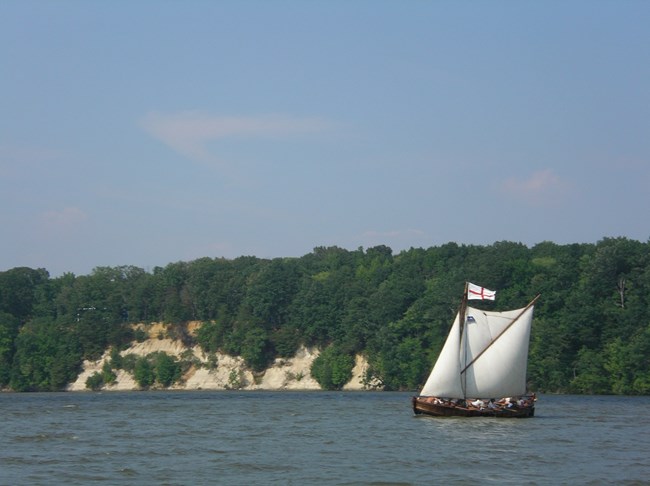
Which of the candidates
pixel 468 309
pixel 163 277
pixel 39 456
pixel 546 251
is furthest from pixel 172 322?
pixel 39 456

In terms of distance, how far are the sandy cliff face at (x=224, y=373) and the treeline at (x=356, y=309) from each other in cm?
161

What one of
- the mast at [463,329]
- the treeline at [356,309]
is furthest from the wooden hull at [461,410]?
the treeline at [356,309]

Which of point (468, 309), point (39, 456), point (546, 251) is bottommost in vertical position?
point (39, 456)

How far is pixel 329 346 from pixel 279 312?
1359 cm

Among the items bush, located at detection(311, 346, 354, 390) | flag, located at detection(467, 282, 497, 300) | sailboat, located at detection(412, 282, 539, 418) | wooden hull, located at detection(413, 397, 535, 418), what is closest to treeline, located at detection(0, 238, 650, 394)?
bush, located at detection(311, 346, 354, 390)

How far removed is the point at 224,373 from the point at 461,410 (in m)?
89.6

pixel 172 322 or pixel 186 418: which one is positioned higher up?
pixel 172 322

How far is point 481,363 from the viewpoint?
2798 inches

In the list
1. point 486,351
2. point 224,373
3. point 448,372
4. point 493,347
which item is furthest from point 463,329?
point 224,373

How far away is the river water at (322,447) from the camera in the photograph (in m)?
46.3

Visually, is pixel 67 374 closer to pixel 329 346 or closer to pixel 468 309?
pixel 329 346

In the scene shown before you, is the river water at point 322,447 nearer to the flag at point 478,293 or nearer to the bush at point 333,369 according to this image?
the flag at point 478,293

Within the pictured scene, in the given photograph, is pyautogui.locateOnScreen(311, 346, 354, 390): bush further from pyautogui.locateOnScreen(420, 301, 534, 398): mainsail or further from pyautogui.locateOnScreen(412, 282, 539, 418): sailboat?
pyautogui.locateOnScreen(420, 301, 534, 398): mainsail

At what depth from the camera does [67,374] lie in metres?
163
